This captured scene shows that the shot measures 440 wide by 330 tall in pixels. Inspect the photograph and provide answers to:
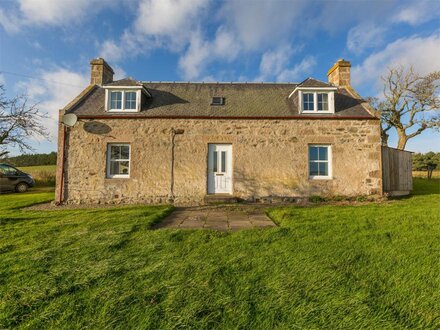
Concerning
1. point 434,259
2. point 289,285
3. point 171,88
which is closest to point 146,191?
point 171,88

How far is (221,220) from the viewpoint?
6426 mm

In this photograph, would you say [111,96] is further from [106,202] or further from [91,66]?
[106,202]

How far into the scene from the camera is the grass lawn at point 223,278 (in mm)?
2252

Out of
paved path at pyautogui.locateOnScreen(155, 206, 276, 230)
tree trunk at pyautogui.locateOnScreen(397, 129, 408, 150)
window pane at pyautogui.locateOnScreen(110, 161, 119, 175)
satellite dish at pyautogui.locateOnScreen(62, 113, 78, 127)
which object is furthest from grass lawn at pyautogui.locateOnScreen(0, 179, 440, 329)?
tree trunk at pyautogui.locateOnScreen(397, 129, 408, 150)

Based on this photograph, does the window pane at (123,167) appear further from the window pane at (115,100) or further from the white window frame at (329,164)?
the white window frame at (329,164)

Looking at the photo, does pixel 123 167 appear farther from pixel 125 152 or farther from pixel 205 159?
pixel 205 159

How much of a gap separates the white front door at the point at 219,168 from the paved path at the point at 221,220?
103 inches

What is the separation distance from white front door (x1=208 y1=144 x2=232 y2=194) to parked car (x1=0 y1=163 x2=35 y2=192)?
1379cm

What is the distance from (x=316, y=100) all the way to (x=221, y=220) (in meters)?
7.73

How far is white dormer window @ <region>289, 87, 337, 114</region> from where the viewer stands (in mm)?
10859

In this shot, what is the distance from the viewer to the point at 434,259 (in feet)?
11.3

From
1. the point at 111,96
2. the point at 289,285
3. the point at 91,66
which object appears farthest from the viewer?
the point at 91,66

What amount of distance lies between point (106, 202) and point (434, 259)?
10.7 m

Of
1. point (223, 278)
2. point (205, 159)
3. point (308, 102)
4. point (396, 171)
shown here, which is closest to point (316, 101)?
point (308, 102)
